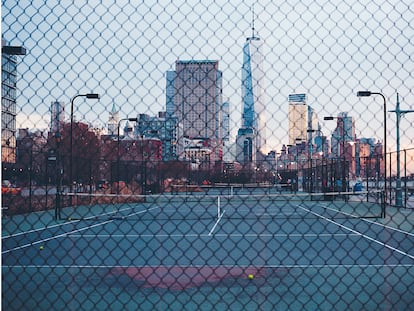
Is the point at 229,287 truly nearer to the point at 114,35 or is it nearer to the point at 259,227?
the point at 114,35

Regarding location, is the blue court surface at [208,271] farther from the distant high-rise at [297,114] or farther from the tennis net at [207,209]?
the tennis net at [207,209]

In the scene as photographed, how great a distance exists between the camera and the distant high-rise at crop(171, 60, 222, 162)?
4.09 metres

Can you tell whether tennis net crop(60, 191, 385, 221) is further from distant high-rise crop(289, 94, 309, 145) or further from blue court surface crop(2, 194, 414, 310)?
distant high-rise crop(289, 94, 309, 145)

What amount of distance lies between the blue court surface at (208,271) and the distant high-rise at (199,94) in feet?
7.46

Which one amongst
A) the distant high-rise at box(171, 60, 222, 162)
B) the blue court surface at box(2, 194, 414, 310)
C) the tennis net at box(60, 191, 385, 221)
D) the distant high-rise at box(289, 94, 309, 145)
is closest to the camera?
the distant high-rise at box(171, 60, 222, 162)

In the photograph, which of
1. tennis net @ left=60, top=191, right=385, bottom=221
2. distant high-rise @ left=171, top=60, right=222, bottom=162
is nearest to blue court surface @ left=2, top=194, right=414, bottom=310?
distant high-rise @ left=171, top=60, right=222, bottom=162

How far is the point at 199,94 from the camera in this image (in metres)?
4.26

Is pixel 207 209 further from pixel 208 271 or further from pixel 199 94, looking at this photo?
pixel 199 94

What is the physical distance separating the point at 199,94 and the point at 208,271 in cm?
448

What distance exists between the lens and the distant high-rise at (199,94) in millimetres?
4094

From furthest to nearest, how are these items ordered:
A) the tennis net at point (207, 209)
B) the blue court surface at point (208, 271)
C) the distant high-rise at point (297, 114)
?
the tennis net at point (207, 209) < the blue court surface at point (208, 271) < the distant high-rise at point (297, 114)

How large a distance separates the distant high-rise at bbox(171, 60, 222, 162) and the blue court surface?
89.5 inches

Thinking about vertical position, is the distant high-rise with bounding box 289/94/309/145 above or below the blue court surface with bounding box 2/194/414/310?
above

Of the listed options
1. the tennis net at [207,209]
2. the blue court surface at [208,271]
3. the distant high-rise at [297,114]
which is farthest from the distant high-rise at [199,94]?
the tennis net at [207,209]
